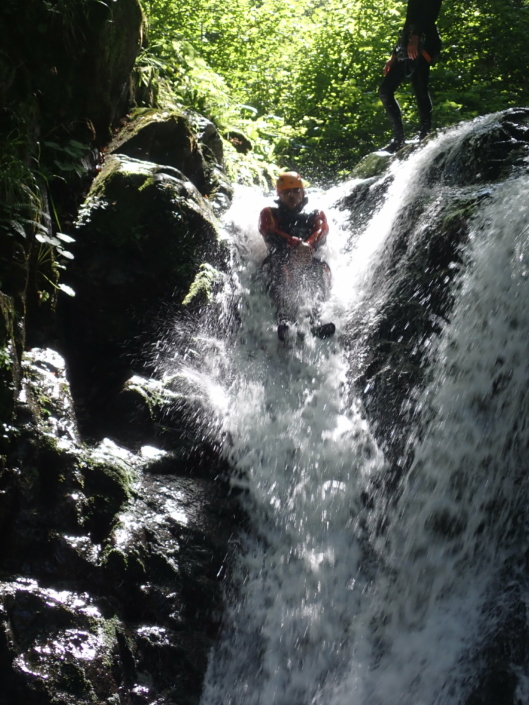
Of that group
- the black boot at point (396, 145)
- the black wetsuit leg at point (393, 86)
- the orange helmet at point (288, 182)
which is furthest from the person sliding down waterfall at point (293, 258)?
the black boot at point (396, 145)

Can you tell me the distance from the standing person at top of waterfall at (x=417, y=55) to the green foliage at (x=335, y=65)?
3023 millimetres

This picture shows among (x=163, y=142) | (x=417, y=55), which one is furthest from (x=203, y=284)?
(x=417, y=55)

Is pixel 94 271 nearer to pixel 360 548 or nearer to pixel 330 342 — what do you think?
pixel 330 342

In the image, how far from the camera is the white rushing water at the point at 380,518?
3.68 m

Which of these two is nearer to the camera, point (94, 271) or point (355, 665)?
point (355, 665)

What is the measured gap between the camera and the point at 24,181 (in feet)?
13.9

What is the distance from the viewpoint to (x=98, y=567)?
3600 millimetres

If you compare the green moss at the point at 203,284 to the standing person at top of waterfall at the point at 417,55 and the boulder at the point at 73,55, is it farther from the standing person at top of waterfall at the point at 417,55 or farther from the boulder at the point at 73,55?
the standing person at top of waterfall at the point at 417,55

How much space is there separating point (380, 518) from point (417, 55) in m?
5.53

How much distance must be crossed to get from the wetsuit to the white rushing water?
1.16 meters

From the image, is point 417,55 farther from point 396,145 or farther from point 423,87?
point 396,145

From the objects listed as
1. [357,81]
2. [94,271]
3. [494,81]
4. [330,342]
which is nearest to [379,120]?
[357,81]

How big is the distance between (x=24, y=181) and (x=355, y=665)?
12.7ft

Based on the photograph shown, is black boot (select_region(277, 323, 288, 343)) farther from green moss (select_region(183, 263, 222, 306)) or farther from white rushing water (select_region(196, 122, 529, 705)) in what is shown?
green moss (select_region(183, 263, 222, 306))
